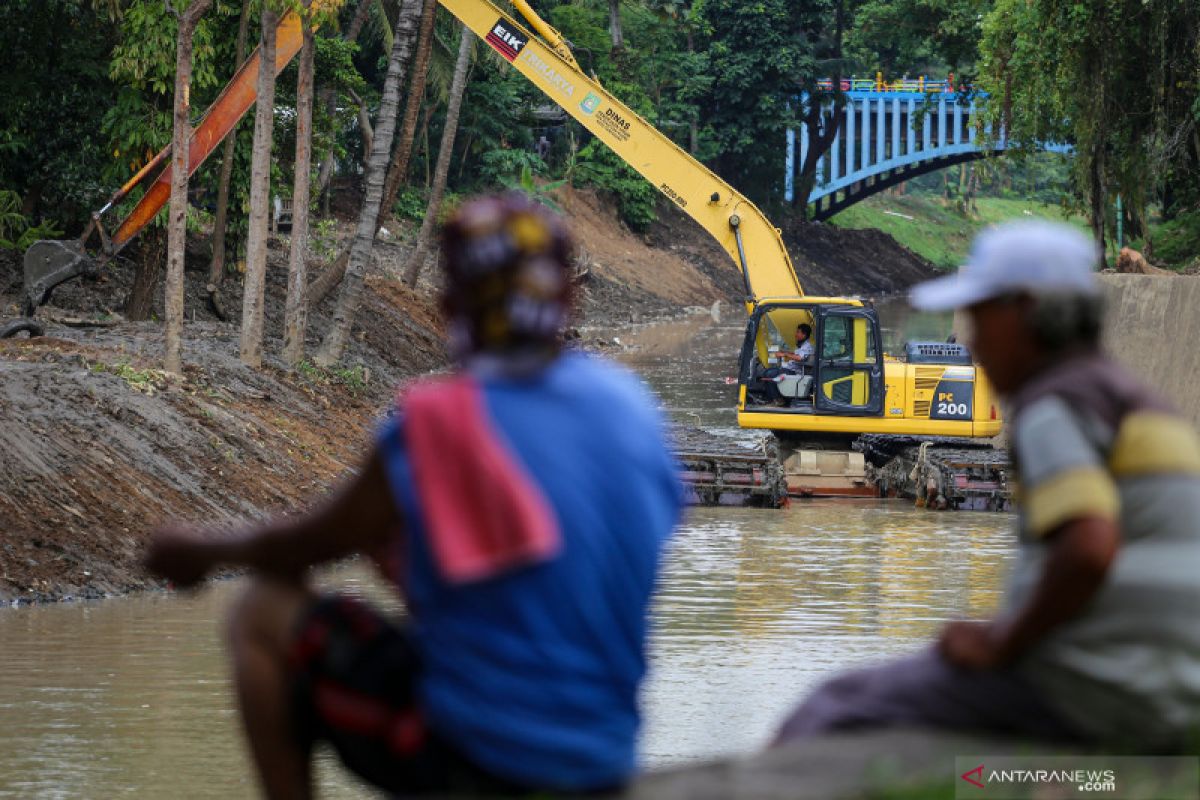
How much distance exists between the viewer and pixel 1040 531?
432cm

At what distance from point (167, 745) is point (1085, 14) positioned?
23094 mm

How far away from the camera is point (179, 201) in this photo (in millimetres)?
21297

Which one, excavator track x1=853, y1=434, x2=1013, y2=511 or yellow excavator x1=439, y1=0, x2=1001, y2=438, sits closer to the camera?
excavator track x1=853, y1=434, x2=1013, y2=511

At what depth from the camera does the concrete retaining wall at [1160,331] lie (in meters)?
23.8

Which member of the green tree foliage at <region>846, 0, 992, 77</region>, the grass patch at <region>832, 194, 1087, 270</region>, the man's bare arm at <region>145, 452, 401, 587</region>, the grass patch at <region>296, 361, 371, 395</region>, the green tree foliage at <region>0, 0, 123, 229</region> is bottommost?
the man's bare arm at <region>145, 452, 401, 587</region>

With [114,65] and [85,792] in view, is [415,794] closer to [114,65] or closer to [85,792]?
[85,792]

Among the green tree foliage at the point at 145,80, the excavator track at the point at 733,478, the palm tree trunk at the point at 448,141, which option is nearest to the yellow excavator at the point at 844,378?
the excavator track at the point at 733,478

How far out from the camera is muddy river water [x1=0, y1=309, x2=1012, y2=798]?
33.4ft

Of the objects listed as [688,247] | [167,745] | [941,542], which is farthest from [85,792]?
[688,247]

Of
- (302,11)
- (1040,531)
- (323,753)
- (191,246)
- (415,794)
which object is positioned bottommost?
(323,753)

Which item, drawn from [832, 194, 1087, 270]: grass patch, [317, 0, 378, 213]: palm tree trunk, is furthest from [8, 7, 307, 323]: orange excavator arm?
[832, 194, 1087, 270]: grass patch

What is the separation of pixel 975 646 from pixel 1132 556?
0.45m

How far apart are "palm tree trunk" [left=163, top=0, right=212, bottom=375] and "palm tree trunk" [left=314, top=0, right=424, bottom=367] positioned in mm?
5391

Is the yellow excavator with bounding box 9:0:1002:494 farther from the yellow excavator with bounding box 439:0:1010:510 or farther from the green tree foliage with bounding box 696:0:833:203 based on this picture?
the green tree foliage with bounding box 696:0:833:203
